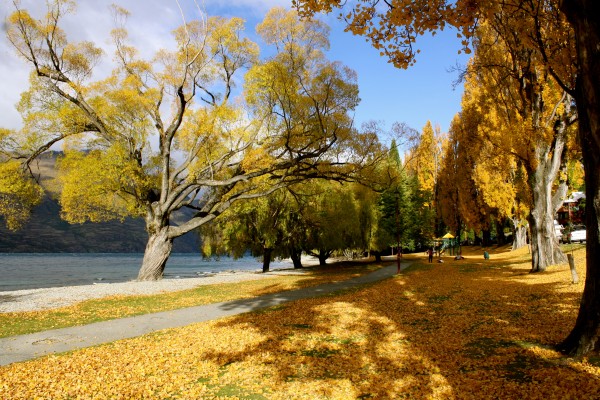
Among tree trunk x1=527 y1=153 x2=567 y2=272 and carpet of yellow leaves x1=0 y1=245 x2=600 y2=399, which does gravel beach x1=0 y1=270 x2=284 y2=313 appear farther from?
tree trunk x1=527 y1=153 x2=567 y2=272

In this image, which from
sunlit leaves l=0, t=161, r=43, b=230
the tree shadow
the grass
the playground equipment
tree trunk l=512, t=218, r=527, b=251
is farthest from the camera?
the playground equipment

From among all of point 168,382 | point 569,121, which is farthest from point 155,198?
point 569,121

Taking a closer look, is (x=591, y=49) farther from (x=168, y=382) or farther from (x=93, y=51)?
(x=93, y=51)

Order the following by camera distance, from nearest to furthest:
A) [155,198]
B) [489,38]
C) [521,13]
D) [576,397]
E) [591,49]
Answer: [576,397] < [591,49] < [521,13] < [489,38] < [155,198]

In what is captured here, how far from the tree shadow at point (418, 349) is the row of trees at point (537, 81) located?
117 centimetres

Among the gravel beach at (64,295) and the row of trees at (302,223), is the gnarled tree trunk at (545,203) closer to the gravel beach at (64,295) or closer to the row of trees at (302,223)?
the row of trees at (302,223)

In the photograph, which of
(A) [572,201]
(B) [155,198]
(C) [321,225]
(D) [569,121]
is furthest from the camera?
(A) [572,201]

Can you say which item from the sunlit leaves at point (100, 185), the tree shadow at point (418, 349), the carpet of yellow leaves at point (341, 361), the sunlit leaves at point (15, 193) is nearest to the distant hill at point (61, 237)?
the sunlit leaves at point (15, 193)

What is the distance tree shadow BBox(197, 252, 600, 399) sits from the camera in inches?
201

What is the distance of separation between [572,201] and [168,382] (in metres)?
45.3

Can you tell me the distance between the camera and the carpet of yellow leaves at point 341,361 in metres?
5.12

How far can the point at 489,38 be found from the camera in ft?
59.1

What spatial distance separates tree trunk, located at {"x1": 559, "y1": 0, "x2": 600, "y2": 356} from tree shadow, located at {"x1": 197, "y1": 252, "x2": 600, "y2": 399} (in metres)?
0.55

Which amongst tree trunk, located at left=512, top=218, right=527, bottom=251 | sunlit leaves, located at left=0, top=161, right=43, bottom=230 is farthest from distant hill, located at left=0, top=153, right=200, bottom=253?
tree trunk, located at left=512, top=218, right=527, bottom=251
